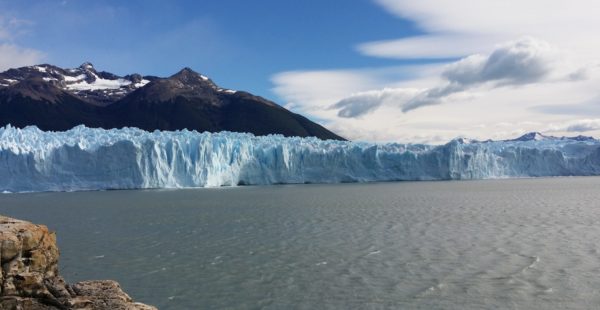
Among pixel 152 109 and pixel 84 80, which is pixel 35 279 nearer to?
pixel 152 109

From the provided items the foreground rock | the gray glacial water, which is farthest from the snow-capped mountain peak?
the foreground rock

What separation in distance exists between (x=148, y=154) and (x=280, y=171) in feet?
45.9

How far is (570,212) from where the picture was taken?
23406 millimetres

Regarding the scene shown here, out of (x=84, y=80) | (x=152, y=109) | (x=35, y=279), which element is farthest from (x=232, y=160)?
(x=84, y=80)

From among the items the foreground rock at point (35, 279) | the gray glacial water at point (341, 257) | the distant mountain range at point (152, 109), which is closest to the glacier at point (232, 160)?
the gray glacial water at point (341, 257)

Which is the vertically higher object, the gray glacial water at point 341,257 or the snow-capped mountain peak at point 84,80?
the snow-capped mountain peak at point 84,80

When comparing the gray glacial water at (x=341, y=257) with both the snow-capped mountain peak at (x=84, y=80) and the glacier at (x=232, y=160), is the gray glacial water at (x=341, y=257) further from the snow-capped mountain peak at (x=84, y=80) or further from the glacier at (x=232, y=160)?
the snow-capped mountain peak at (x=84, y=80)

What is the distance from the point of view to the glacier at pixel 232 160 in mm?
42094

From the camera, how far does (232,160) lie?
49.1 metres

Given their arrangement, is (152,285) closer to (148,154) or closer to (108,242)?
(108,242)

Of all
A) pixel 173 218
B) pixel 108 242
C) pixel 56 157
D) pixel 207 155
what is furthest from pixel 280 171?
pixel 108 242

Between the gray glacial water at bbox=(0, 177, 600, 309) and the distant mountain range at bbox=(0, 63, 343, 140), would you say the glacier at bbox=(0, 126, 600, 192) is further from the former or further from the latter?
the distant mountain range at bbox=(0, 63, 343, 140)

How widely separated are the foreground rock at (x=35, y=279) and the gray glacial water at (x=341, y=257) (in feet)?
10.5

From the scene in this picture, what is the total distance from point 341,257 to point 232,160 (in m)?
36.8
